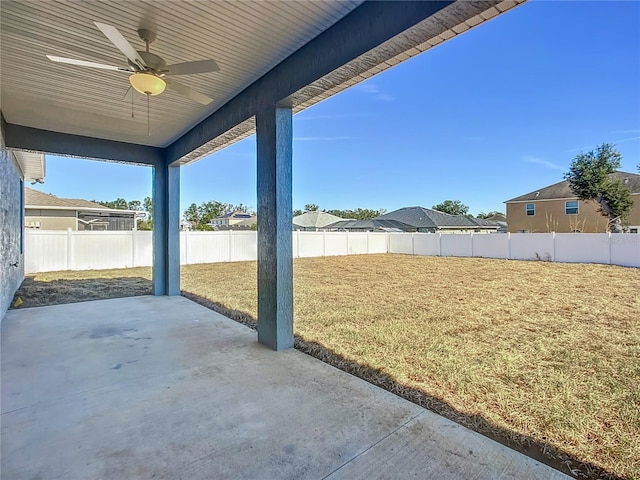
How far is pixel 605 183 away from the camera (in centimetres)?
1580

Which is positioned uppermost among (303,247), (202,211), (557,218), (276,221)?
(202,211)

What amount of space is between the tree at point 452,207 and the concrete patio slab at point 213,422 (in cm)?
4386

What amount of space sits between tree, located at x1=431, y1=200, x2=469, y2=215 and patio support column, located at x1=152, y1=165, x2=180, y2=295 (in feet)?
136

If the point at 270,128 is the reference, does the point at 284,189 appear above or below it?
below

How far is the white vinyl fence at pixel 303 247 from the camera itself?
10.2 m

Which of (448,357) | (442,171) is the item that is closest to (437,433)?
(448,357)

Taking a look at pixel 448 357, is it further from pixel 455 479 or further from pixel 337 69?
pixel 337 69

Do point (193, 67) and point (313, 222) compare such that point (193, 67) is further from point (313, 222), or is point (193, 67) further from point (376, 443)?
point (313, 222)

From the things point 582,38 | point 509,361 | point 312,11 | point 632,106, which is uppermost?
point 632,106

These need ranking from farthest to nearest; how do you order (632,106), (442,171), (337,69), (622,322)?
(442,171), (632,106), (622,322), (337,69)

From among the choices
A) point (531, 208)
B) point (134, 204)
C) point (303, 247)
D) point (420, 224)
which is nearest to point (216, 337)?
point (303, 247)

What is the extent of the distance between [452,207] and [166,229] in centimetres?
4396

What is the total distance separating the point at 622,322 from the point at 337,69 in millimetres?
5155

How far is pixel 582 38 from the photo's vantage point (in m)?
6.62
